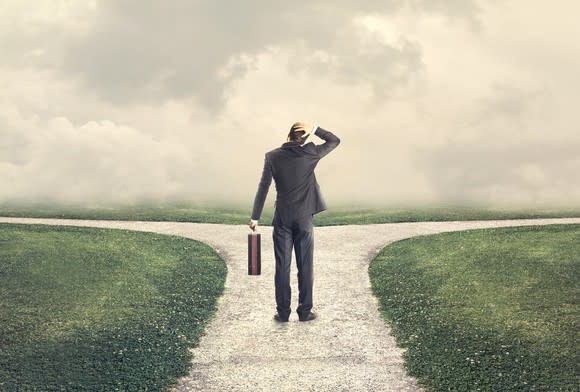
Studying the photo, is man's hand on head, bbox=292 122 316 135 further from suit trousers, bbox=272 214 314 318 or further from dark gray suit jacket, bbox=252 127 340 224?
suit trousers, bbox=272 214 314 318

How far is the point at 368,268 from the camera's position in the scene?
19.4m

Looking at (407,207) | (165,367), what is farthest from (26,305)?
(407,207)

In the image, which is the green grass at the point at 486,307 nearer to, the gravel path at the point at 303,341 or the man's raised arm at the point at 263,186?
the gravel path at the point at 303,341

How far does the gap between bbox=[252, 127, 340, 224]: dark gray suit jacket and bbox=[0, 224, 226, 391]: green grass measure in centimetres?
323

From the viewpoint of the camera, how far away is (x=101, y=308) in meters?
15.4

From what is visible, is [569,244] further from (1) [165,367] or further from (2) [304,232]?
(1) [165,367]

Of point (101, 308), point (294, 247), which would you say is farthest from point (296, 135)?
point (101, 308)

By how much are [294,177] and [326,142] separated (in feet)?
2.80

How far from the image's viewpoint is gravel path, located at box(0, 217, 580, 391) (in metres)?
11.3

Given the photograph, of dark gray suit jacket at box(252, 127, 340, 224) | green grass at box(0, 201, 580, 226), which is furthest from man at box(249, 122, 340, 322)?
green grass at box(0, 201, 580, 226)

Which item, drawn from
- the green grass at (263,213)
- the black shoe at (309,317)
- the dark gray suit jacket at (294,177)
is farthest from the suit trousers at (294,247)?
the green grass at (263,213)

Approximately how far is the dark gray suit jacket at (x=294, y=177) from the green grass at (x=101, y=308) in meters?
3.23

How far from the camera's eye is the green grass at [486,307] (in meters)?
11.7

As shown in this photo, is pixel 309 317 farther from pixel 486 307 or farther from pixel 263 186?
pixel 486 307
